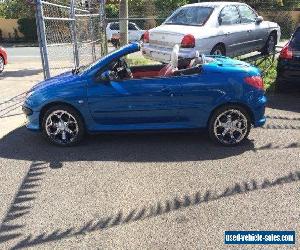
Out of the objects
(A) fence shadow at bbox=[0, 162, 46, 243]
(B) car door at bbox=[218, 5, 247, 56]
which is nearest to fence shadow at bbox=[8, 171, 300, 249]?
(A) fence shadow at bbox=[0, 162, 46, 243]

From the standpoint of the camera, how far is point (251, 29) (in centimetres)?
1153

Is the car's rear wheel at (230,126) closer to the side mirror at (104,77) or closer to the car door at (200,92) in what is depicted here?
the car door at (200,92)

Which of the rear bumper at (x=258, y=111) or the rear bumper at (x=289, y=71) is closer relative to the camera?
the rear bumper at (x=258, y=111)

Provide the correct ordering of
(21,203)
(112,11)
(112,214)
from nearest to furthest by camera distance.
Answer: (112,214)
(21,203)
(112,11)

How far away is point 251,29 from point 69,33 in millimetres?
4935

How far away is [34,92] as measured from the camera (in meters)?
6.38

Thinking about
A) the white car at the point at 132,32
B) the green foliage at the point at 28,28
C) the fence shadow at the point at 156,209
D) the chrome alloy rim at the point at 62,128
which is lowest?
the green foliage at the point at 28,28

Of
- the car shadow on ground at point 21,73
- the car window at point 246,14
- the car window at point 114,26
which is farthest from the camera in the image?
the car window at point 114,26

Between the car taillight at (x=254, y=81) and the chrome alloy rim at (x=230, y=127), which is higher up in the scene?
the car taillight at (x=254, y=81)

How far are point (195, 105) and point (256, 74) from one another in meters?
1.02

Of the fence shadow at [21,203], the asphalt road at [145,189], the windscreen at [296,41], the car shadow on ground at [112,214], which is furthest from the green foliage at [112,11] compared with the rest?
the car shadow on ground at [112,214]

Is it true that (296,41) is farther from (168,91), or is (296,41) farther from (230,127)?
(168,91)

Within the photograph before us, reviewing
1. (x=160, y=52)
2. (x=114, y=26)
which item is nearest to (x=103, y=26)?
(x=160, y=52)

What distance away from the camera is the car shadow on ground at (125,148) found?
5902mm
